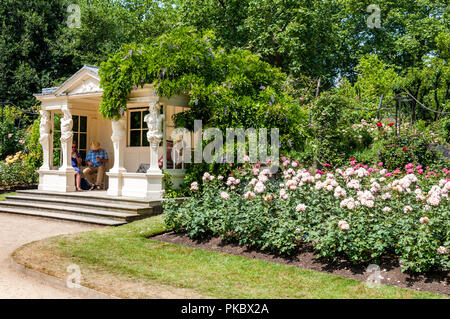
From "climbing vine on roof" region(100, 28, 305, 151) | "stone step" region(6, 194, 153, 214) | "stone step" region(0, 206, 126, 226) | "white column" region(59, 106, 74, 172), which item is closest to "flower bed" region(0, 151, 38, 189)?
"stone step" region(6, 194, 153, 214)

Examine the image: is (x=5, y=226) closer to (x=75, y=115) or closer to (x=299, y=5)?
(x=75, y=115)

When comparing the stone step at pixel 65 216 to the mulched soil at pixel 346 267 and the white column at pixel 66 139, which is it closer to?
the white column at pixel 66 139

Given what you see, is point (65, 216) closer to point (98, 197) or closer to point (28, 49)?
point (98, 197)

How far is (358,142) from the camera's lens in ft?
52.1

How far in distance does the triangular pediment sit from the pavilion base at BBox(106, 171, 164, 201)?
261 cm

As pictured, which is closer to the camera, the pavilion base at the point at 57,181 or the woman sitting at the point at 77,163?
the pavilion base at the point at 57,181

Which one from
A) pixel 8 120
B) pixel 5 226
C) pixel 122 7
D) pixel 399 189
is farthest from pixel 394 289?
pixel 122 7

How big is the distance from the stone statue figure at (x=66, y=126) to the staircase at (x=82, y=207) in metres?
1.64

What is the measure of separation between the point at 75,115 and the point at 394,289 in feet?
37.4

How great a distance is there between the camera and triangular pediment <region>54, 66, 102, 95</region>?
1206 cm

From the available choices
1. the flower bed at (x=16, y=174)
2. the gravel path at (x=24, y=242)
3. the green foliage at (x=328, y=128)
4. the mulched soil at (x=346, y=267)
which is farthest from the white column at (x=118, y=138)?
the green foliage at (x=328, y=128)

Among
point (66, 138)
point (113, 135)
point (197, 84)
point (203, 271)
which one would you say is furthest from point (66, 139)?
point (203, 271)

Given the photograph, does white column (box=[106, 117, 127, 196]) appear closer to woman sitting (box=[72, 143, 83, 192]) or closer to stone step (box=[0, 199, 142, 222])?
stone step (box=[0, 199, 142, 222])

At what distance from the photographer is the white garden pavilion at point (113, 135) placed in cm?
1070
